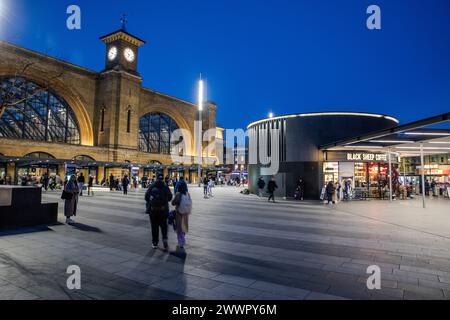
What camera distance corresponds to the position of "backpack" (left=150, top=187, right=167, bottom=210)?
6926 mm

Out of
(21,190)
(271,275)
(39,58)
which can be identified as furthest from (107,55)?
(271,275)

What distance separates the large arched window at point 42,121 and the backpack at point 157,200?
39.7 meters

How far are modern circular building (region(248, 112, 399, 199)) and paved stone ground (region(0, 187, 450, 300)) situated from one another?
41.3 feet

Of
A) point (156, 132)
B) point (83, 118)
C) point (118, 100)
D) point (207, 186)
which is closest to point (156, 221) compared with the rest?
point (207, 186)

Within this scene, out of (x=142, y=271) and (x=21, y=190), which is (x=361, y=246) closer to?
(x=142, y=271)

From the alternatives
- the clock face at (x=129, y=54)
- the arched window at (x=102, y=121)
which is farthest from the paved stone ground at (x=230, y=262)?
the clock face at (x=129, y=54)

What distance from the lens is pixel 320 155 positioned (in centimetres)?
2261

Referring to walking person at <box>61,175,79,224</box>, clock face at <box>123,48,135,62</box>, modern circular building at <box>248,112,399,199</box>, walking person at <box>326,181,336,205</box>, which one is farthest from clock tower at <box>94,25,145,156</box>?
→ walking person at <box>61,175,79,224</box>

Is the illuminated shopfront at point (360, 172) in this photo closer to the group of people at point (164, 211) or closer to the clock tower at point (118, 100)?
the group of people at point (164, 211)

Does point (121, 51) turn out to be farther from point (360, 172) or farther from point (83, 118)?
point (360, 172)

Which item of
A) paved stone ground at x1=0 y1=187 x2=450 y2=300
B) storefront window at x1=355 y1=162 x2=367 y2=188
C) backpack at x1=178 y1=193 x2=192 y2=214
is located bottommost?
paved stone ground at x1=0 y1=187 x2=450 y2=300

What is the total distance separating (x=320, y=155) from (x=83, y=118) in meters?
39.1

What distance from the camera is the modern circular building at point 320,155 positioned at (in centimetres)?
2241

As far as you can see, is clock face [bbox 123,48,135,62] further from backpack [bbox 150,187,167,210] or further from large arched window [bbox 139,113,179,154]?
backpack [bbox 150,187,167,210]
